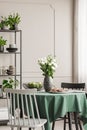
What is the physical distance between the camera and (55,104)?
433cm

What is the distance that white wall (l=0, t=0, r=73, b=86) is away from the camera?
23.5 ft

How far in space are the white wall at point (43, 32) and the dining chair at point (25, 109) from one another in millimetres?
2777

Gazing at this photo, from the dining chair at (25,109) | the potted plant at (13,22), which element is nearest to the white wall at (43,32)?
the potted plant at (13,22)

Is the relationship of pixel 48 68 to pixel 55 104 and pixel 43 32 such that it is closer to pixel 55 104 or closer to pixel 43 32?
pixel 55 104

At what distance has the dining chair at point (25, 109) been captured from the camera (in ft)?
13.4

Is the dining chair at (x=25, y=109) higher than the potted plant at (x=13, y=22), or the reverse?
the potted plant at (x=13, y=22)

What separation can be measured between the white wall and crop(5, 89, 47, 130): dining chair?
2777mm

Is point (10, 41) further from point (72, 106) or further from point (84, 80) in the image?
point (72, 106)

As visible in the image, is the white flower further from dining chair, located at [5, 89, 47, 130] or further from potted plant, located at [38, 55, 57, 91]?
dining chair, located at [5, 89, 47, 130]

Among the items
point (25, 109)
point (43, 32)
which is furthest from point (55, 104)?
point (43, 32)

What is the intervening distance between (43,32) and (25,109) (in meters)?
3.16

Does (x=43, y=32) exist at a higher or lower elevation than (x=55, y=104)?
higher

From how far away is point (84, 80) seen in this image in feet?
22.6

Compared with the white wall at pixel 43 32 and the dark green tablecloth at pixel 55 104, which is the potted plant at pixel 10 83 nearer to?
the white wall at pixel 43 32
